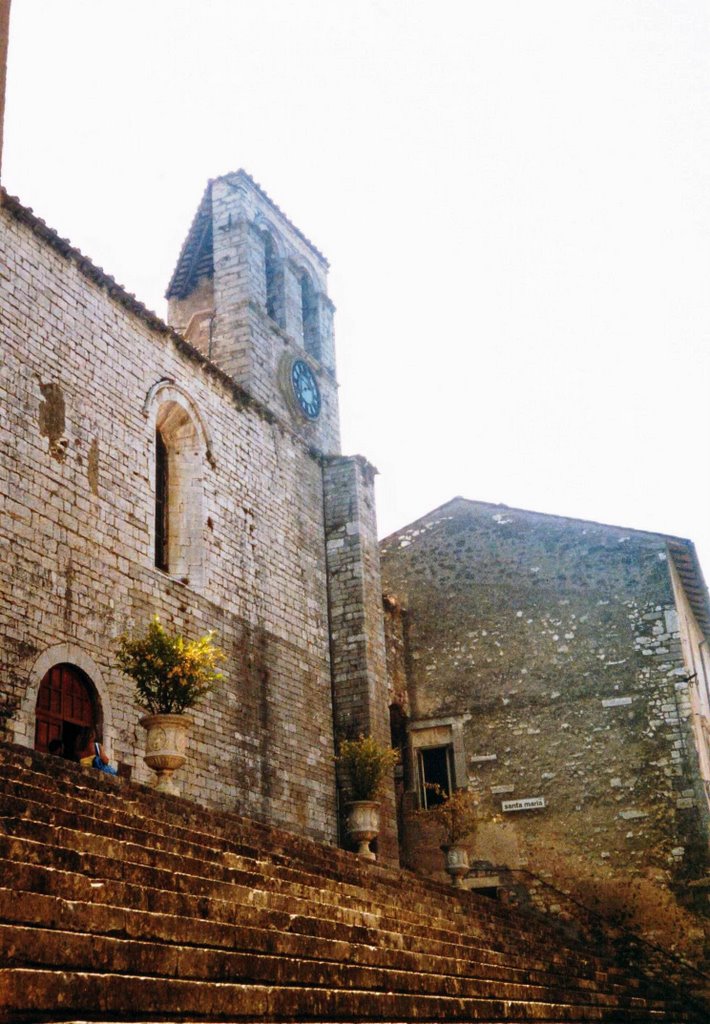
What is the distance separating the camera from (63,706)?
11328 millimetres

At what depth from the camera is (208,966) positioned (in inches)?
197

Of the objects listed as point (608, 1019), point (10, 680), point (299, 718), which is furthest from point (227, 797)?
point (608, 1019)

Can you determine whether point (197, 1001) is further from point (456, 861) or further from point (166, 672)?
point (456, 861)

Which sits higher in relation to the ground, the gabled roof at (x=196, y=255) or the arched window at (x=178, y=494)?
the gabled roof at (x=196, y=255)

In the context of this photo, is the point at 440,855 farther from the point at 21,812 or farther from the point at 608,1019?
the point at 21,812

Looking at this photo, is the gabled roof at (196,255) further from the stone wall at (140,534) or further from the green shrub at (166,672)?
the green shrub at (166,672)

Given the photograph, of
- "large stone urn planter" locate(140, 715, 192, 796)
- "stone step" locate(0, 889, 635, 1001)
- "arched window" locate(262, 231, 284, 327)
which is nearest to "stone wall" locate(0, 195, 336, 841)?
"large stone urn planter" locate(140, 715, 192, 796)

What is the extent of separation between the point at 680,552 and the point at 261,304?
26.9 feet

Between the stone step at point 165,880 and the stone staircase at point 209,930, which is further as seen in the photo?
the stone step at point 165,880

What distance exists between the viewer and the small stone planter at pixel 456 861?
16.3 metres

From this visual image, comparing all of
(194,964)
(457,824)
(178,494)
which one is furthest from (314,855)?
(457,824)

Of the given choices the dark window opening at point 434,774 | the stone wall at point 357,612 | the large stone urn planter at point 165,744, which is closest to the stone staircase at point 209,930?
the large stone urn planter at point 165,744

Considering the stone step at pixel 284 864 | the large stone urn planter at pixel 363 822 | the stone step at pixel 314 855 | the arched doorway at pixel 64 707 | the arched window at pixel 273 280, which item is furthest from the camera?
the arched window at pixel 273 280

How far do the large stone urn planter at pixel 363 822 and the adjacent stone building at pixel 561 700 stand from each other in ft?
12.6
